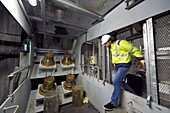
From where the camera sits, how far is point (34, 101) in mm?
2527

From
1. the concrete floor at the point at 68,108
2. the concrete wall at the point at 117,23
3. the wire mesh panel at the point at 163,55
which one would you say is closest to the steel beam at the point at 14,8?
the concrete wall at the point at 117,23

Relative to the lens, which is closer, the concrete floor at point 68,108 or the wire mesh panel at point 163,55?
the wire mesh panel at point 163,55

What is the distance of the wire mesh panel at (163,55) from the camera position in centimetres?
97

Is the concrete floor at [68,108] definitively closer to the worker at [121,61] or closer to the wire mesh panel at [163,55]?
the worker at [121,61]

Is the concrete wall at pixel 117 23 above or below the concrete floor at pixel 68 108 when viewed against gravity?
above

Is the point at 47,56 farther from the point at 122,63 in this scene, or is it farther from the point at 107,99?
the point at 122,63

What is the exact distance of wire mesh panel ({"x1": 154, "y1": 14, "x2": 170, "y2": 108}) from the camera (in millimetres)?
972

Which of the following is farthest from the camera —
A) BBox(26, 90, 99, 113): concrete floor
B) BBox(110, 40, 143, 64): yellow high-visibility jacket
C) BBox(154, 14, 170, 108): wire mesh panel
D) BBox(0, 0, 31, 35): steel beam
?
BBox(26, 90, 99, 113): concrete floor

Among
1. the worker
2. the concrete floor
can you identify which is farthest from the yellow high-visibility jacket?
the concrete floor

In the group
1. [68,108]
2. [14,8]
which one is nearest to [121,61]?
[14,8]

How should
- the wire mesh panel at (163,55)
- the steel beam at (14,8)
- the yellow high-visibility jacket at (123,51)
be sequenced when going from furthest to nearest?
the yellow high-visibility jacket at (123,51), the steel beam at (14,8), the wire mesh panel at (163,55)

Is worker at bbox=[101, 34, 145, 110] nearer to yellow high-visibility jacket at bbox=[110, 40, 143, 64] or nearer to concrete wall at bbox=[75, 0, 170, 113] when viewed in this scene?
yellow high-visibility jacket at bbox=[110, 40, 143, 64]

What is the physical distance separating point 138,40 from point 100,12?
93 cm

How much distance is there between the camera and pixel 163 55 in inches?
40.0
